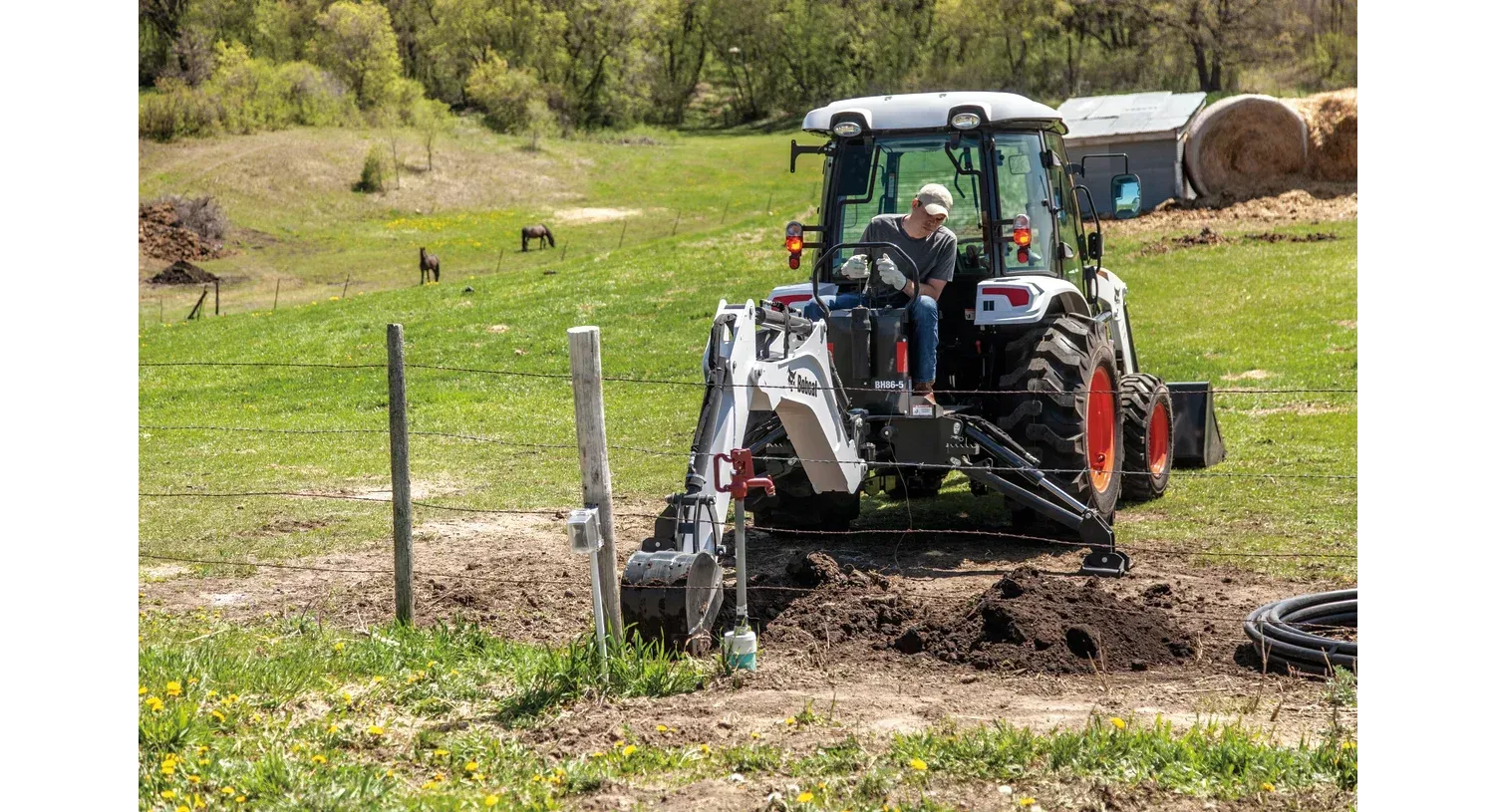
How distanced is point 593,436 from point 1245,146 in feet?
80.4

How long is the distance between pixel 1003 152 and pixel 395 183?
42.2 m

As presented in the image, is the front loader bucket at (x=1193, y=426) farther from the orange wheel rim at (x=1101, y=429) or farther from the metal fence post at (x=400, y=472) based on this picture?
the metal fence post at (x=400, y=472)

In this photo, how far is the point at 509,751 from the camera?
5.64m

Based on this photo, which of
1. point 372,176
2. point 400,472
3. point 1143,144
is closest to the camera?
point 400,472

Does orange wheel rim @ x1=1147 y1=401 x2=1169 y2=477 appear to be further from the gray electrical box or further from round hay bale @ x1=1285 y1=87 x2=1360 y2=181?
round hay bale @ x1=1285 y1=87 x2=1360 y2=181

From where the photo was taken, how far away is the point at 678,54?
90.3 meters

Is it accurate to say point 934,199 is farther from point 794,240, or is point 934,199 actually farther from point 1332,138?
point 1332,138

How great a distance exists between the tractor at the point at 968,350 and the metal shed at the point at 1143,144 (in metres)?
17.9

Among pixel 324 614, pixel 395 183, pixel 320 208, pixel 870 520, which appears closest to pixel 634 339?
pixel 870 520

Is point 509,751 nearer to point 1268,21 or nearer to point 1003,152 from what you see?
point 1003,152

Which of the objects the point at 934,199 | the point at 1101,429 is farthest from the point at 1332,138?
the point at 934,199

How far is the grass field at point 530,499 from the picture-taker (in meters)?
5.29

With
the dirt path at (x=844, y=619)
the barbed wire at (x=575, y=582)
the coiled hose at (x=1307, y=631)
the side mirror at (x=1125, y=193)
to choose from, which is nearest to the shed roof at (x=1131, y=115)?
the side mirror at (x=1125, y=193)

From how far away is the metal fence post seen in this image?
24.3 ft
